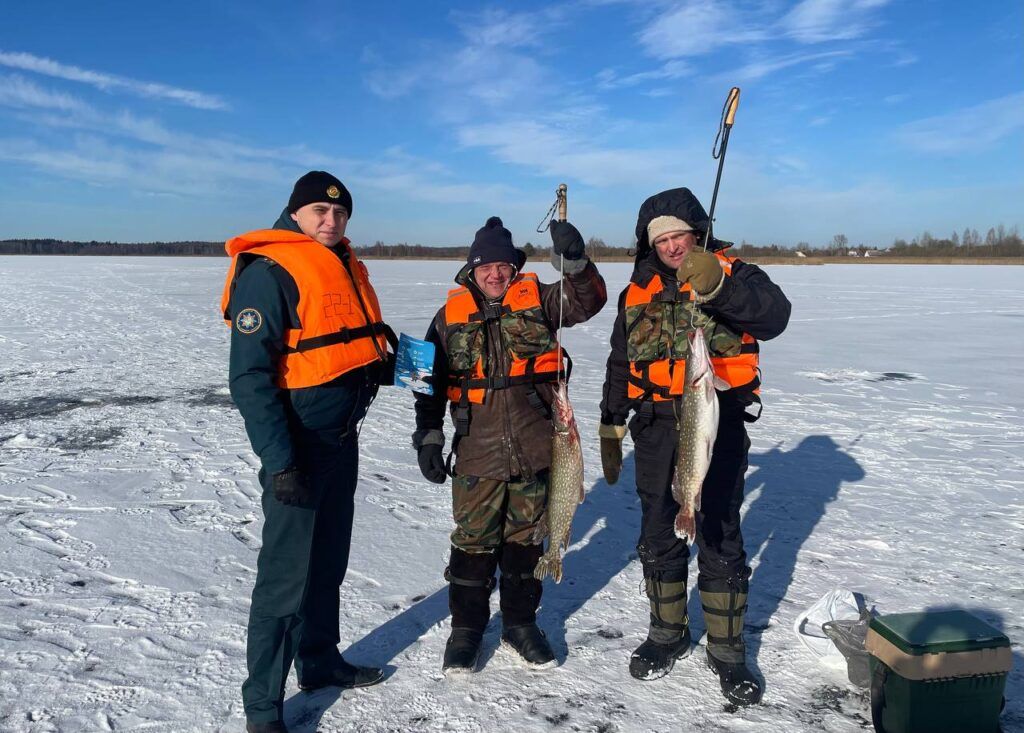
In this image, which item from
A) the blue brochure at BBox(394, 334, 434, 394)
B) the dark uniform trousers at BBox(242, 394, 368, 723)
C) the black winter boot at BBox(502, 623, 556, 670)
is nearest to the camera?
the dark uniform trousers at BBox(242, 394, 368, 723)

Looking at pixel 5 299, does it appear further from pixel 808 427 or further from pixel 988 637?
pixel 988 637

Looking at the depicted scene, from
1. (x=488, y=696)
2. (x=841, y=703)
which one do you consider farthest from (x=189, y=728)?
(x=841, y=703)

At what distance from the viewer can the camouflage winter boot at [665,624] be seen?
3.42 m

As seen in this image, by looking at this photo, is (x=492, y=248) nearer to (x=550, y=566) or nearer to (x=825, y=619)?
(x=550, y=566)

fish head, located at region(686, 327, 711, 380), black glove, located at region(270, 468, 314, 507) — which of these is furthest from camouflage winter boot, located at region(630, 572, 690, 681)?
black glove, located at region(270, 468, 314, 507)

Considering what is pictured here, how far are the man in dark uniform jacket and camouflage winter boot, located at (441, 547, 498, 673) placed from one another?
657 mm

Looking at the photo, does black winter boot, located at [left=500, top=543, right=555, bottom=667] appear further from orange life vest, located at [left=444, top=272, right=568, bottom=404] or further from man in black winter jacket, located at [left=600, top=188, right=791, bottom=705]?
orange life vest, located at [left=444, top=272, right=568, bottom=404]

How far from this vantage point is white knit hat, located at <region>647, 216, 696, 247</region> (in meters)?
3.26

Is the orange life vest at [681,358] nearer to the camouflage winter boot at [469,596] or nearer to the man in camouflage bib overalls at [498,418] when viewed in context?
the man in camouflage bib overalls at [498,418]

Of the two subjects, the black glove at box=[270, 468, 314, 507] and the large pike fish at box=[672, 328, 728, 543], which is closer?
the black glove at box=[270, 468, 314, 507]

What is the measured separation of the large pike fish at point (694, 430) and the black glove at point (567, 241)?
2.21 ft

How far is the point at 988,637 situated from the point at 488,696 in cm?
212

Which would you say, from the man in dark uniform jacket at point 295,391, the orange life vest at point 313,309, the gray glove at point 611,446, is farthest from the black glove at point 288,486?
the gray glove at point 611,446

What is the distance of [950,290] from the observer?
27.2m
